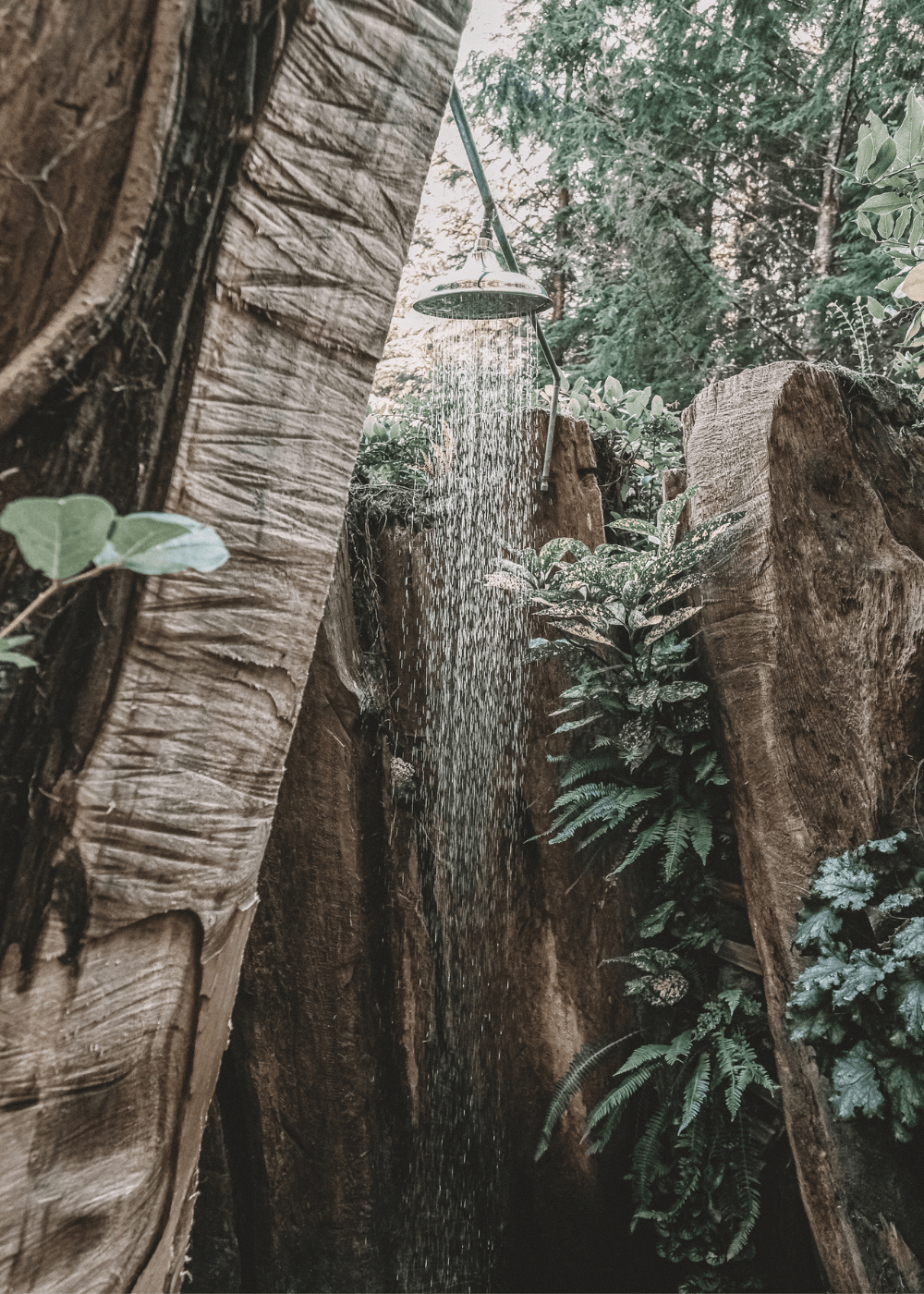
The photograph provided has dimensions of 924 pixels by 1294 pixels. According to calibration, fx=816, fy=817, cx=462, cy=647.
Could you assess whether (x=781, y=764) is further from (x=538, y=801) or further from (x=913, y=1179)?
(x=913, y=1179)

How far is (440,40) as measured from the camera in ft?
2.89

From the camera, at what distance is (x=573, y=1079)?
2.77m

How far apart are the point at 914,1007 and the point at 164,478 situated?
2.13 m

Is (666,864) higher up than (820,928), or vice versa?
(666,864)

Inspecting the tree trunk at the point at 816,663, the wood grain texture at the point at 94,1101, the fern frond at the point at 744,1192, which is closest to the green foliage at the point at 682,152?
the tree trunk at the point at 816,663

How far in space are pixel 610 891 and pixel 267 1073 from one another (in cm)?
130

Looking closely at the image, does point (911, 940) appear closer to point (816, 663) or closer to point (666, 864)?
point (666, 864)

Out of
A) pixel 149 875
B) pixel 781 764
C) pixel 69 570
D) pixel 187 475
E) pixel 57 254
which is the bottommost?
pixel 149 875

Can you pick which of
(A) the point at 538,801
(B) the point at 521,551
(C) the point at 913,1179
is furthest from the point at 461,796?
(C) the point at 913,1179

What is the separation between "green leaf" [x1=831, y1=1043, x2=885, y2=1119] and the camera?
2.01 metres

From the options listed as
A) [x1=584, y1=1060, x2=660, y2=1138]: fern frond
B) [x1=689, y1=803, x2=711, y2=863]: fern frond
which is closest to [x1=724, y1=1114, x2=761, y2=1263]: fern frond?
[x1=584, y1=1060, x2=660, y2=1138]: fern frond

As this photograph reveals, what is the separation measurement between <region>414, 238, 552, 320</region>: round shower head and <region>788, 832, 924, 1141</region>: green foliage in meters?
1.91

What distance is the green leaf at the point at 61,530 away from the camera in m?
0.53

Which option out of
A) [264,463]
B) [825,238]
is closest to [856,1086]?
[264,463]
